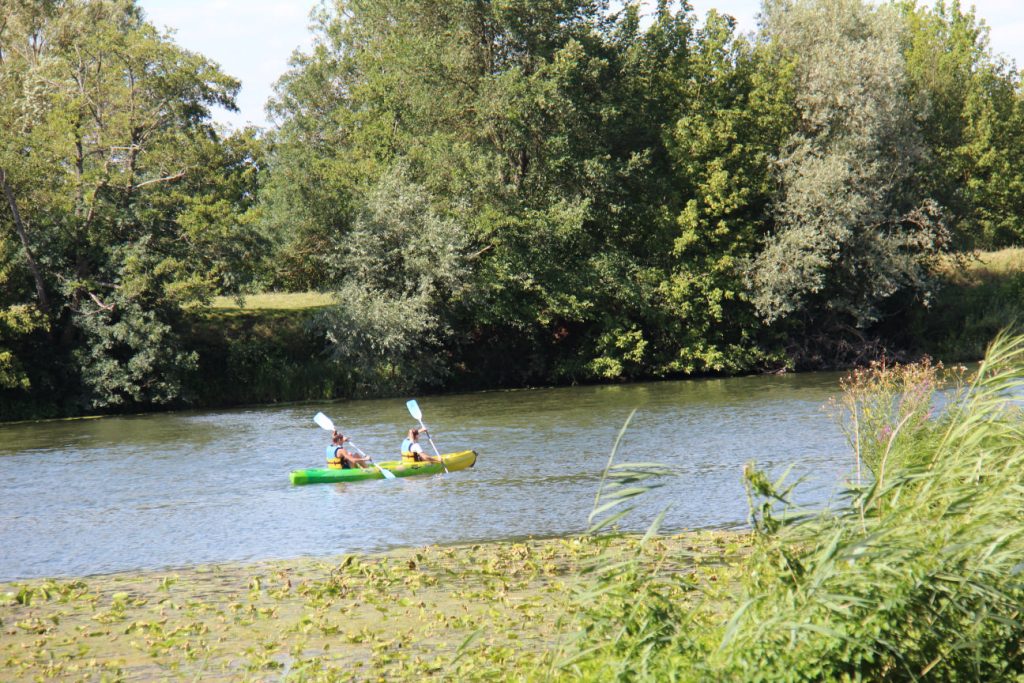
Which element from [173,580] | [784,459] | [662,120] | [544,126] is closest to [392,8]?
[544,126]

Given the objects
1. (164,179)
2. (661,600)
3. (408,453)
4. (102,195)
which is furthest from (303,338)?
(661,600)

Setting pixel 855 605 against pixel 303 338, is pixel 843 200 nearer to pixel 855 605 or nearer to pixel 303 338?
pixel 303 338

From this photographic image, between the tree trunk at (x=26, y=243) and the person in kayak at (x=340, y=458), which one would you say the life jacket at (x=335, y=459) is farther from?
the tree trunk at (x=26, y=243)

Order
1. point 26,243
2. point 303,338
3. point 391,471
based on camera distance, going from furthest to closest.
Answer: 1. point 303,338
2. point 26,243
3. point 391,471

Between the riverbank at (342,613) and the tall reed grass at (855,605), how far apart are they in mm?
360

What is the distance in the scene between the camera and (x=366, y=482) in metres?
20.3

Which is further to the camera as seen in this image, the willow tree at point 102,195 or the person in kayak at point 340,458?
the willow tree at point 102,195

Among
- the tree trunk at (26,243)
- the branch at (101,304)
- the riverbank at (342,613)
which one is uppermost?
the tree trunk at (26,243)

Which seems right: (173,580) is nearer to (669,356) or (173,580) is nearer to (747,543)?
(747,543)

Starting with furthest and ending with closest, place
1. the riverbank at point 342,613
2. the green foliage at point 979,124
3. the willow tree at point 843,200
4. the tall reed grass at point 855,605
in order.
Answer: the green foliage at point 979,124 < the willow tree at point 843,200 < the riverbank at point 342,613 < the tall reed grass at point 855,605

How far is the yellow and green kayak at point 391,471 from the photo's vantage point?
65.1ft

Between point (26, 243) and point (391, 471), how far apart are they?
16939 mm

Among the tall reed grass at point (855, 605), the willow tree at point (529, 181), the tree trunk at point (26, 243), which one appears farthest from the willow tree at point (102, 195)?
the tall reed grass at point (855, 605)

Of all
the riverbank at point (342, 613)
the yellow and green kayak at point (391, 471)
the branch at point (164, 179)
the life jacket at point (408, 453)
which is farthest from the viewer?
the branch at point (164, 179)
